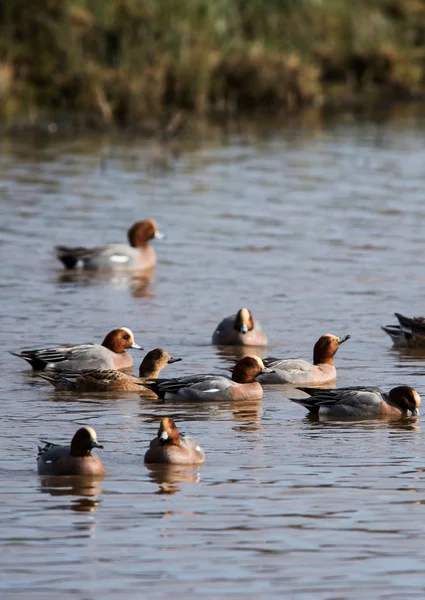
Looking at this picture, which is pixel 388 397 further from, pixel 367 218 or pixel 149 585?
pixel 367 218

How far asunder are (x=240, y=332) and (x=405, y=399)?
2.69 meters

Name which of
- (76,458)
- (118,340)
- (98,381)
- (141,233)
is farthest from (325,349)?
(141,233)

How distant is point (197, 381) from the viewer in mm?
10766

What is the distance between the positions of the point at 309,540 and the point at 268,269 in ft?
32.1

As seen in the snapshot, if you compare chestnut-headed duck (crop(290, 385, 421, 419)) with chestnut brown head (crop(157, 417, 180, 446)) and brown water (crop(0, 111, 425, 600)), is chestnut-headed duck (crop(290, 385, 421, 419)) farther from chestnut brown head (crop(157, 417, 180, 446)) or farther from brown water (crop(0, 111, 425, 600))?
chestnut brown head (crop(157, 417, 180, 446))

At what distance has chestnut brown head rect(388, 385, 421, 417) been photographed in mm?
10305

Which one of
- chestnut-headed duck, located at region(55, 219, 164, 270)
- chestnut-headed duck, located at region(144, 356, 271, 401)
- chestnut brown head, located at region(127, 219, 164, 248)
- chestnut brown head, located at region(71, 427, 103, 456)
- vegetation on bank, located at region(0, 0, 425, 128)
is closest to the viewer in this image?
chestnut brown head, located at region(71, 427, 103, 456)

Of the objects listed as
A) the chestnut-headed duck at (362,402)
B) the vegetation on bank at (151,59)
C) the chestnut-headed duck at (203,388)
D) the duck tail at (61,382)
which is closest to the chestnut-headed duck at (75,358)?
the duck tail at (61,382)

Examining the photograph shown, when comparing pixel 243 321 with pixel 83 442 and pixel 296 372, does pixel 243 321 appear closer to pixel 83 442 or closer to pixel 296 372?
pixel 296 372

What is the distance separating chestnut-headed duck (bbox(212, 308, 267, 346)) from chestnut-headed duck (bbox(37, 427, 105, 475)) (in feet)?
13.7

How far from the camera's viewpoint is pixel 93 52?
31688mm

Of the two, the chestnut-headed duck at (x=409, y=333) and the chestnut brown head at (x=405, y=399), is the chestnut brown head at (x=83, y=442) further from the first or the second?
the chestnut-headed duck at (x=409, y=333)

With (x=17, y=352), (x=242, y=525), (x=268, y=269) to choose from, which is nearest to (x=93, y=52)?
(x=268, y=269)

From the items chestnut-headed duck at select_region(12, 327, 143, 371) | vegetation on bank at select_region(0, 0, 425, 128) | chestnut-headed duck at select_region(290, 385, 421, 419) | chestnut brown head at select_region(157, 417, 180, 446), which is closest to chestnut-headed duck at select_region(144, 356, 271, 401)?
chestnut-headed duck at select_region(290, 385, 421, 419)
